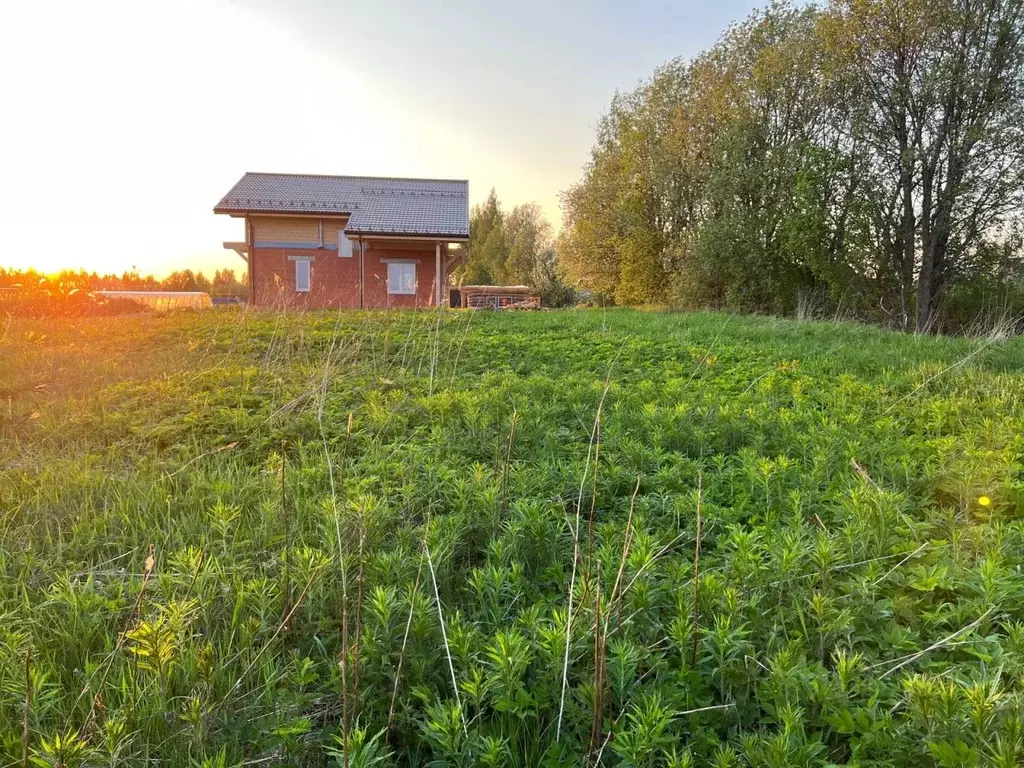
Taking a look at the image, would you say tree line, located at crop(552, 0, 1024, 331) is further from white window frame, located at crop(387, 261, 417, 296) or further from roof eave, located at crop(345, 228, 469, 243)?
white window frame, located at crop(387, 261, 417, 296)

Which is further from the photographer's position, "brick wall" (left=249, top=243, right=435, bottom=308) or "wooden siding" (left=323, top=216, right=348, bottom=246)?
"wooden siding" (left=323, top=216, right=348, bottom=246)

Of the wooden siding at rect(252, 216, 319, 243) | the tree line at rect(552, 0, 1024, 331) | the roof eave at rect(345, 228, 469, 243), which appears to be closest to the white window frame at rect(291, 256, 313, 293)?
the wooden siding at rect(252, 216, 319, 243)

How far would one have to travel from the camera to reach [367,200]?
76.1 ft

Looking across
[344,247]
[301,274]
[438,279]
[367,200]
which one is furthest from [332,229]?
[438,279]

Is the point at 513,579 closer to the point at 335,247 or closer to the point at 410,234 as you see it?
the point at 410,234

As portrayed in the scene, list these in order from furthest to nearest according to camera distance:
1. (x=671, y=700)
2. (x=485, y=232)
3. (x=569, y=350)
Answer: (x=485, y=232) < (x=569, y=350) < (x=671, y=700)

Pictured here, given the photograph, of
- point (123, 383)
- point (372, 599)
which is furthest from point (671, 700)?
point (123, 383)

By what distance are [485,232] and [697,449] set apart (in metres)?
50.0

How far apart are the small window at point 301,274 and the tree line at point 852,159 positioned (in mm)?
14900

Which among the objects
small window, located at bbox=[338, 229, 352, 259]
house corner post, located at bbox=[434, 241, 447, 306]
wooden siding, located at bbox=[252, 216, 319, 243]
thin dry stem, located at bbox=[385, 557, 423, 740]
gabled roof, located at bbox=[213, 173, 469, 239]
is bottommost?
thin dry stem, located at bbox=[385, 557, 423, 740]

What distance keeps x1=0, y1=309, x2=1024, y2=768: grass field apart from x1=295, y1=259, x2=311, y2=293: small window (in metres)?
18.8

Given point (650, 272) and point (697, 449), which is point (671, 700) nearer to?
point (697, 449)

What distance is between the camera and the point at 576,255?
90.9 ft

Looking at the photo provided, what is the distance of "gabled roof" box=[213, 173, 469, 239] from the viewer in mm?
20828
